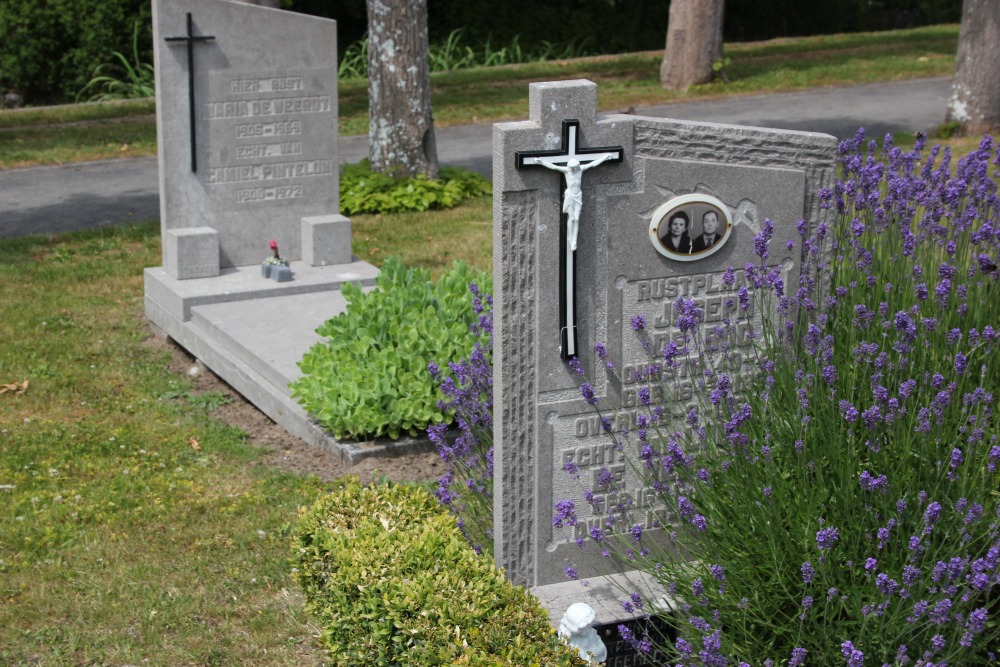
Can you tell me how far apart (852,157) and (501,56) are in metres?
19.3

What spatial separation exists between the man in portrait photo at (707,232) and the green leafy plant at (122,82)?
54.3 feet

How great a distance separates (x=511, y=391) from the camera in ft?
15.7

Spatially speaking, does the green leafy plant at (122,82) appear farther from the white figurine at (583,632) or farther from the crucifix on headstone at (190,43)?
the white figurine at (583,632)

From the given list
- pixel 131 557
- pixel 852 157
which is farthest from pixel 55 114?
pixel 852 157

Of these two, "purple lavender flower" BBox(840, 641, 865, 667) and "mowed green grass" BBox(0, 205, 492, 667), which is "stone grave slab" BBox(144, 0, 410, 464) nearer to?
"mowed green grass" BBox(0, 205, 492, 667)

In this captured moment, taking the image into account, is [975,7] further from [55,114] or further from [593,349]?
[55,114]

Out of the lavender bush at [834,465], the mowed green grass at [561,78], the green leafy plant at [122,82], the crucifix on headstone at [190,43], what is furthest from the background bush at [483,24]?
the lavender bush at [834,465]

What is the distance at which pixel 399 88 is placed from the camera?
1210 cm

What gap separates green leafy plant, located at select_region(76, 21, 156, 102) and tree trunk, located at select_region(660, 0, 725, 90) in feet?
27.0

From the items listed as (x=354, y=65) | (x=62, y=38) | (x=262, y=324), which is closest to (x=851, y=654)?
(x=262, y=324)

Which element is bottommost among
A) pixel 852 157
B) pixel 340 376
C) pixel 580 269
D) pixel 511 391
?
pixel 340 376

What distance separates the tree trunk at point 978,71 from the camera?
14.0 m

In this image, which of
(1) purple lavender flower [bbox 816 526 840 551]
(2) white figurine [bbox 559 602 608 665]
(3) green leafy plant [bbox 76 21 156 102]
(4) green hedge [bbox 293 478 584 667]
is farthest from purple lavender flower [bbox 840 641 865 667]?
(3) green leafy plant [bbox 76 21 156 102]

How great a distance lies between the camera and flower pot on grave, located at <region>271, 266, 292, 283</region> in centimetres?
903
